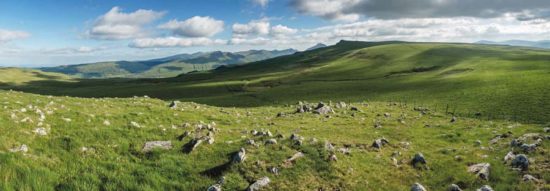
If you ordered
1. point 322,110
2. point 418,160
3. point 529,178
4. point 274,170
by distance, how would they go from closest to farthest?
point 529,178
point 274,170
point 418,160
point 322,110

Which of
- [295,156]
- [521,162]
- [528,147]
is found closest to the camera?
[521,162]

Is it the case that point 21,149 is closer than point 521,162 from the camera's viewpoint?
Yes

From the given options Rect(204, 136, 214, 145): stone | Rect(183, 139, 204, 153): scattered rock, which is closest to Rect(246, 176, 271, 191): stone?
Rect(183, 139, 204, 153): scattered rock

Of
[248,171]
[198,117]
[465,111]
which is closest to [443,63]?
[465,111]

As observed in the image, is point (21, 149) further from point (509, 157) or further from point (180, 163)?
point (509, 157)

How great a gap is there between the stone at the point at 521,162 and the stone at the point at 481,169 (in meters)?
1.18

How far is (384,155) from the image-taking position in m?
20.0

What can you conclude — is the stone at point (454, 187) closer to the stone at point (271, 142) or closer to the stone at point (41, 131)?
the stone at point (271, 142)

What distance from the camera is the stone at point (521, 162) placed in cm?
1682

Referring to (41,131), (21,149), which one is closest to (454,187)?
(21,149)

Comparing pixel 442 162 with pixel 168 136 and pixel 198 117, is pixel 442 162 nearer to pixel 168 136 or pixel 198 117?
pixel 168 136

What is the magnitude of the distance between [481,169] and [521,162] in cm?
175

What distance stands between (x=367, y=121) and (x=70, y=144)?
27432mm

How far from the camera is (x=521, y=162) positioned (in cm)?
1709
